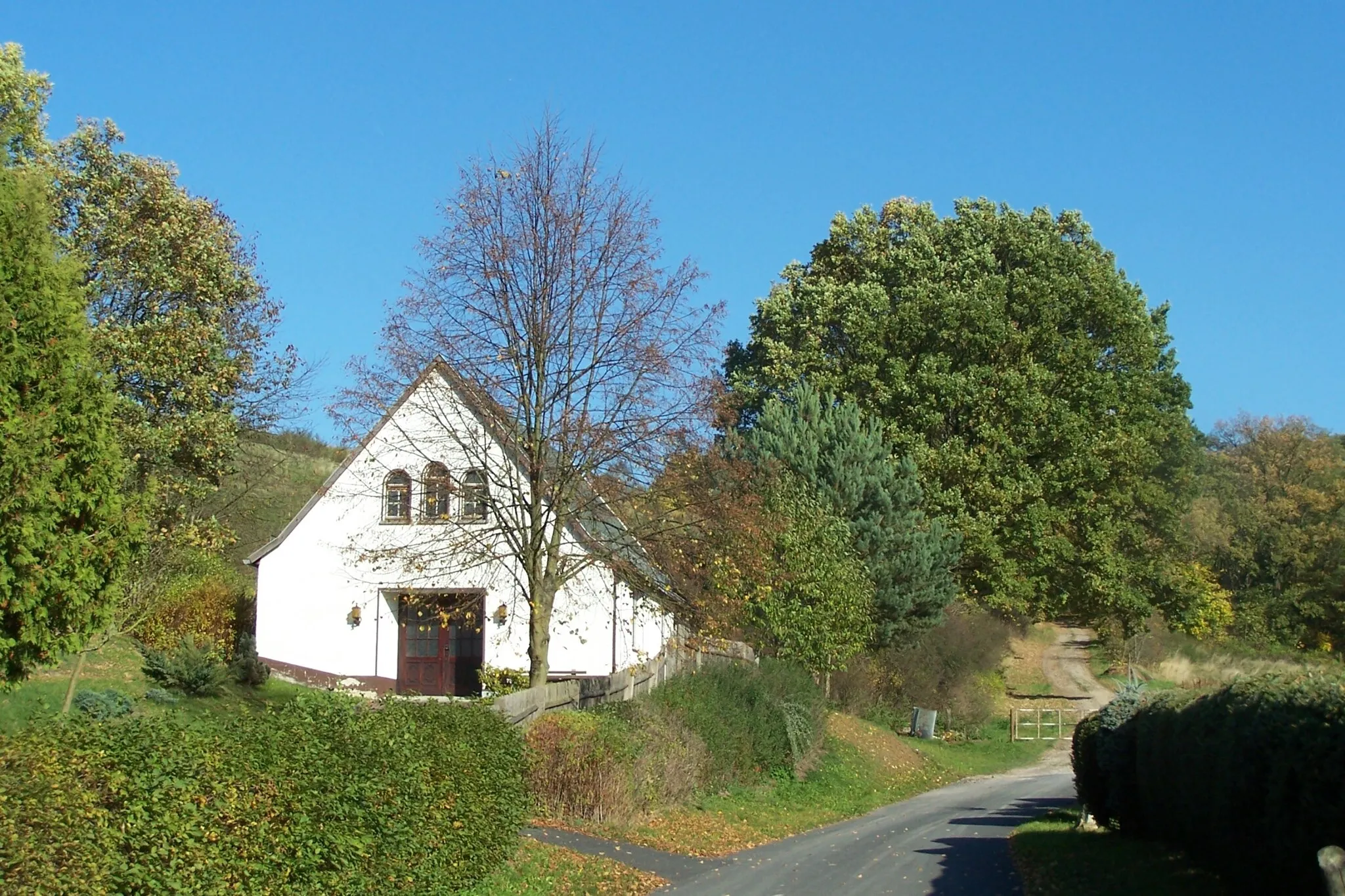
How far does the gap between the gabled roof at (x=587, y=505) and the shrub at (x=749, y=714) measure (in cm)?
205

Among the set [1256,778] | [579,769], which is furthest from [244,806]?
[579,769]

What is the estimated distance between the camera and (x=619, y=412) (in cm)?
1714

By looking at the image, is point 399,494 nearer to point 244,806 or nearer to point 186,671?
point 186,671

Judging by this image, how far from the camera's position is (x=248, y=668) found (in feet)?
82.9

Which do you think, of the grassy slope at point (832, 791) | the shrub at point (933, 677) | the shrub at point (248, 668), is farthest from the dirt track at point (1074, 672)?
the shrub at point (248, 668)

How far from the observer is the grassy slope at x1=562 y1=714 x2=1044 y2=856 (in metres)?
16.6

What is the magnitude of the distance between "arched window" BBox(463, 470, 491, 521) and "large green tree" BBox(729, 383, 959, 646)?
1187 centimetres

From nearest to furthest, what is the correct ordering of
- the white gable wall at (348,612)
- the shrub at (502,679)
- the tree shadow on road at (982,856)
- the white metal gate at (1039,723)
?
the tree shadow on road at (982,856) < the shrub at (502,679) < the white gable wall at (348,612) < the white metal gate at (1039,723)

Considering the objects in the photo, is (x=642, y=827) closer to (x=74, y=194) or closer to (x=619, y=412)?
(x=619, y=412)

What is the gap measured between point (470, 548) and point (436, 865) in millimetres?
8786

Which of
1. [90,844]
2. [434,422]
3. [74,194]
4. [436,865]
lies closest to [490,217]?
[434,422]

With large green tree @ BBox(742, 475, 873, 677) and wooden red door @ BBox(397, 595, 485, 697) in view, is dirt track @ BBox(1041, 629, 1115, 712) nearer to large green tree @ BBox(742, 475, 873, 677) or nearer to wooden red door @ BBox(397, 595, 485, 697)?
large green tree @ BBox(742, 475, 873, 677)

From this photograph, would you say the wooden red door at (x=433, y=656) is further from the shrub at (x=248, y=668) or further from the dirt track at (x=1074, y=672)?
the dirt track at (x=1074, y=672)

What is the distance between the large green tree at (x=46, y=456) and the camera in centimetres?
909
